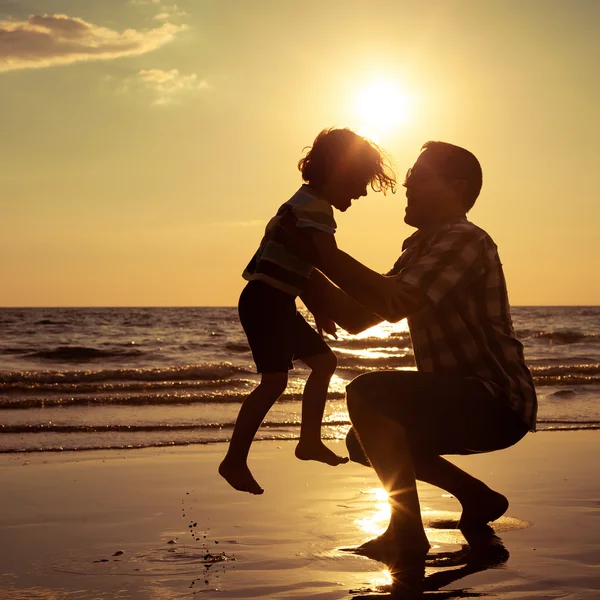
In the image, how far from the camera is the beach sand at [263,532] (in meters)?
3.52

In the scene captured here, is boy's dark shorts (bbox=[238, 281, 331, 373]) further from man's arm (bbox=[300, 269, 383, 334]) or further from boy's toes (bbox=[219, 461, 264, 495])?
boy's toes (bbox=[219, 461, 264, 495])

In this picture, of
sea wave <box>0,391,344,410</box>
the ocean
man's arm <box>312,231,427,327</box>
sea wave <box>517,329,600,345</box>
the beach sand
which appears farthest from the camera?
sea wave <box>517,329,600,345</box>

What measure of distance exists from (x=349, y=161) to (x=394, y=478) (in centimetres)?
148

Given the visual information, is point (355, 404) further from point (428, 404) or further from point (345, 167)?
point (345, 167)

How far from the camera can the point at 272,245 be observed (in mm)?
3916

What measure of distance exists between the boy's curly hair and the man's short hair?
254 mm

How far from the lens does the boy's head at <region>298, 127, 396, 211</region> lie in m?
4.05

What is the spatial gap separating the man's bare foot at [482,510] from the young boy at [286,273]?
1158 millimetres

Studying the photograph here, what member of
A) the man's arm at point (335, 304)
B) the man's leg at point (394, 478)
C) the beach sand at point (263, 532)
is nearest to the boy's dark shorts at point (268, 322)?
the man's arm at point (335, 304)

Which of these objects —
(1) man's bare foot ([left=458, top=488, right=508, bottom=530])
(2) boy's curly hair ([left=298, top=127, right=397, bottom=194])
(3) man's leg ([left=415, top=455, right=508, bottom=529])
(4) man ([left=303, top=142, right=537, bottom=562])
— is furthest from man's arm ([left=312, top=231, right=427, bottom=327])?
(1) man's bare foot ([left=458, top=488, right=508, bottom=530])

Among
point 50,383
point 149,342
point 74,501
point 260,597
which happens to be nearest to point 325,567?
point 260,597

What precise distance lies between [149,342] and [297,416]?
2362 centimetres

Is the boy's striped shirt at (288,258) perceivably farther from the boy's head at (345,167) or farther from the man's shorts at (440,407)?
the man's shorts at (440,407)

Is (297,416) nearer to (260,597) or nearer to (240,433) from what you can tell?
(240,433)
